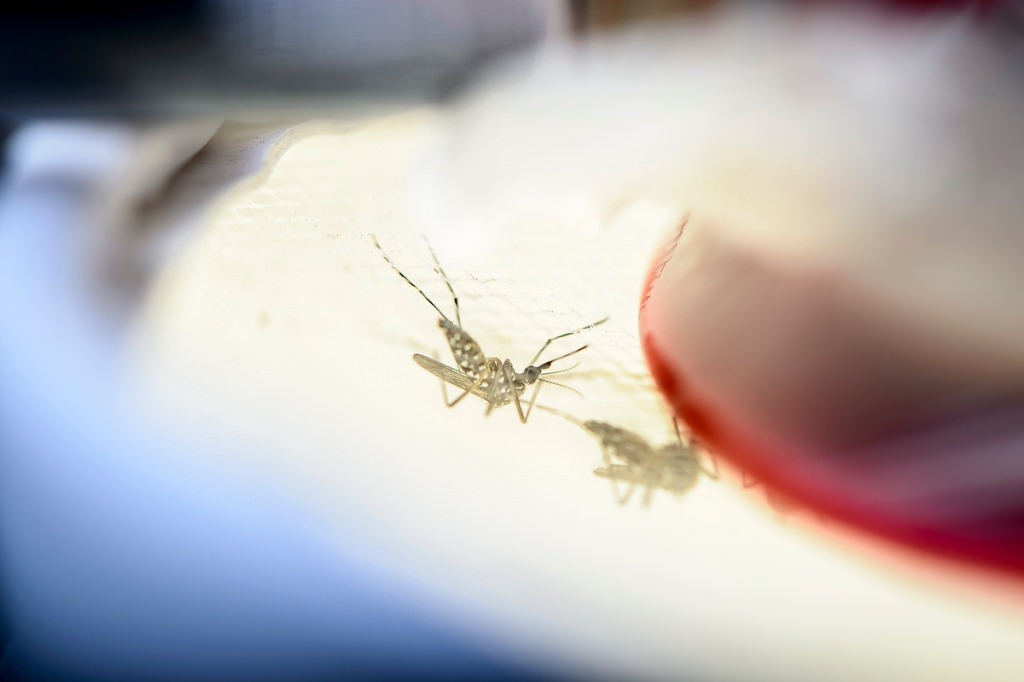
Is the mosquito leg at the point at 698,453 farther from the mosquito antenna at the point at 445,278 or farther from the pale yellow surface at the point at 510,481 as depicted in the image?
the mosquito antenna at the point at 445,278

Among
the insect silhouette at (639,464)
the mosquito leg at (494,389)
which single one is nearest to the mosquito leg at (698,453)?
the insect silhouette at (639,464)

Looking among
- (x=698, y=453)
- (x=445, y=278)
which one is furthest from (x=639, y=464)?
(x=445, y=278)

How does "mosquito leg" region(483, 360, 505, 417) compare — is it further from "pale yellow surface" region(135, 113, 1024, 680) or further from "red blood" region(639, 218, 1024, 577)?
"red blood" region(639, 218, 1024, 577)

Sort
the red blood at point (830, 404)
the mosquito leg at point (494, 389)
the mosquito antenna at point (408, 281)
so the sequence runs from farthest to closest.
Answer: the mosquito leg at point (494, 389)
the mosquito antenna at point (408, 281)
the red blood at point (830, 404)

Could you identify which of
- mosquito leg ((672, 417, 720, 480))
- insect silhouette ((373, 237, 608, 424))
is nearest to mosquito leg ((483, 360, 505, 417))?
insect silhouette ((373, 237, 608, 424))

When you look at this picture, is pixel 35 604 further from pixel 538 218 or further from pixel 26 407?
pixel 538 218

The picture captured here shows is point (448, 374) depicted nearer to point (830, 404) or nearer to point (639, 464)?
point (639, 464)
